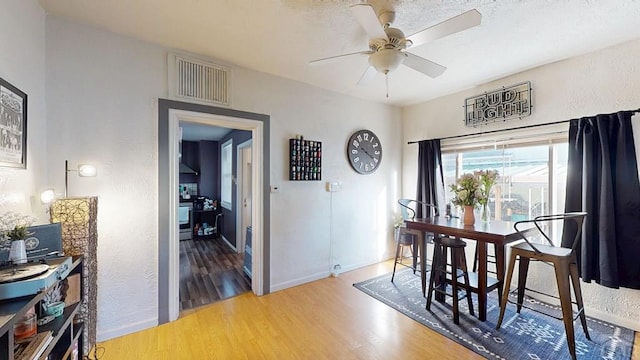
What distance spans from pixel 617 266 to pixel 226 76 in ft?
13.2

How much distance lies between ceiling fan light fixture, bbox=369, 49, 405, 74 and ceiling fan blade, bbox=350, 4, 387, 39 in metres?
0.11

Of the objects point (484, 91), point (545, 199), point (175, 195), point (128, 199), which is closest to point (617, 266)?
point (545, 199)

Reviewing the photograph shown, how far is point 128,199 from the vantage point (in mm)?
2201

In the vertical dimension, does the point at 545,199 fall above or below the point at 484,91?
below

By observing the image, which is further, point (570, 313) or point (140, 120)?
point (140, 120)

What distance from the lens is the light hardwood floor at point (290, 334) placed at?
1.98 meters

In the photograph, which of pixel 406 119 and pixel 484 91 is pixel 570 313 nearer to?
pixel 484 91

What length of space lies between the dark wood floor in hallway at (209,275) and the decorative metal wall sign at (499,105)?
3.63m

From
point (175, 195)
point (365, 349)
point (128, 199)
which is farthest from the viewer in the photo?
point (175, 195)

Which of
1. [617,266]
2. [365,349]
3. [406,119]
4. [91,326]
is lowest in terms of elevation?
[365,349]

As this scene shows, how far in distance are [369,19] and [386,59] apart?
13.2 inches

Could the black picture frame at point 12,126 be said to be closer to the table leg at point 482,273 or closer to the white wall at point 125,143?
the white wall at point 125,143

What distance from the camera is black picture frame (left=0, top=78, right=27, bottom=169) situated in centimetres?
135

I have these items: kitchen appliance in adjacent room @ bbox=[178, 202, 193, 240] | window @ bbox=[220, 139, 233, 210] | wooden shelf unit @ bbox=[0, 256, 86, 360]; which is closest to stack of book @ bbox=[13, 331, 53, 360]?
wooden shelf unit @ bbox=[0, 256, 86, 360]
